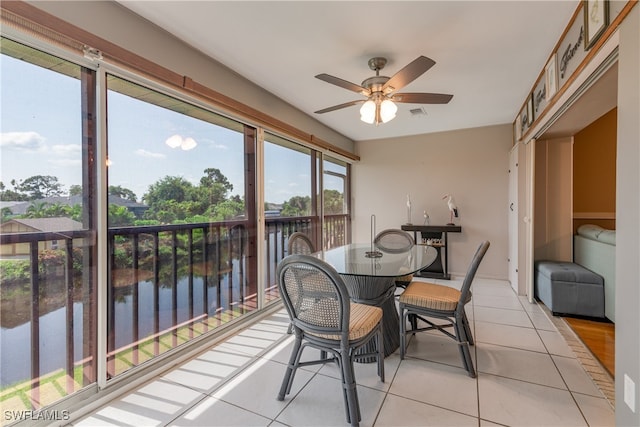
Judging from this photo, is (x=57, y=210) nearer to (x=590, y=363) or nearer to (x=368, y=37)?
(x=368, y=37)

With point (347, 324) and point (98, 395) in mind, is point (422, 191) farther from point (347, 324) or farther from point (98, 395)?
point (98, 395)

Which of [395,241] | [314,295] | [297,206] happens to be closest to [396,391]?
[314,295]

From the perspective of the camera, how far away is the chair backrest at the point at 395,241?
9.94ft

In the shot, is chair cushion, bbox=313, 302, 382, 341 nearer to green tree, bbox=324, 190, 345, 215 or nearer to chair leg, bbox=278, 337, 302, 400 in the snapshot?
chair leg, bbox=278, 337, 302, 400

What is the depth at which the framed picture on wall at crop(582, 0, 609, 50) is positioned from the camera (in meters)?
1.44

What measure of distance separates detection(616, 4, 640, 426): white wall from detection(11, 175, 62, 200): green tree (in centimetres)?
286

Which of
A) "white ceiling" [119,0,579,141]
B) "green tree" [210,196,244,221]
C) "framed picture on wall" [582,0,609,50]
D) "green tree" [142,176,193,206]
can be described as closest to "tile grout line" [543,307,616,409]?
"framed picture on wall" [582,0,609,50]

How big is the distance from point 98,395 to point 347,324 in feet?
5.26

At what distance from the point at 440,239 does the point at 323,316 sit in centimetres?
369

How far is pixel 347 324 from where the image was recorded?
152 centimetres

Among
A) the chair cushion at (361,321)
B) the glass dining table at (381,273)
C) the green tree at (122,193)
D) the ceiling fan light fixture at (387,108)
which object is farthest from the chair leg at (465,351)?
the green tree at (122,193)

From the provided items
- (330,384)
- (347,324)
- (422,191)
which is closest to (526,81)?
(422,191)

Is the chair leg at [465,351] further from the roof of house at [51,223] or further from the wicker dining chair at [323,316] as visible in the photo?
the roof of house at [51,223]

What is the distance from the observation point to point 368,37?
2072 mm
